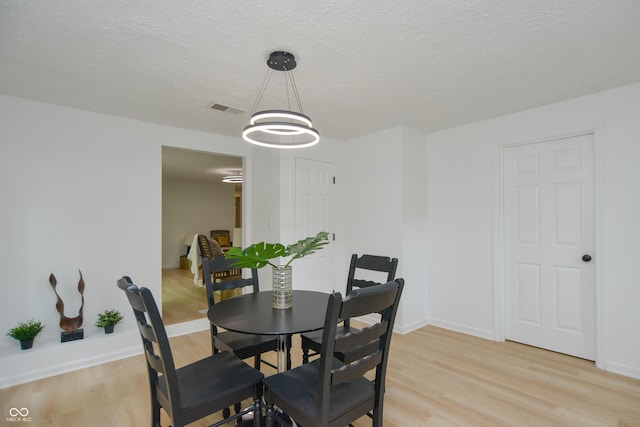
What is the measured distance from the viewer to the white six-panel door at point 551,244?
9.36 ft

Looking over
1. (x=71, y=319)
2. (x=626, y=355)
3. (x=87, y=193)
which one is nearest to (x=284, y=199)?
(x=87, y=193)

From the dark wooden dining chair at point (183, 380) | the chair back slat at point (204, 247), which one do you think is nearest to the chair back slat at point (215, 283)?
the dark wooden dining chair at point (183, 380)

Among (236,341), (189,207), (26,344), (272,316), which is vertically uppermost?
(189,207)

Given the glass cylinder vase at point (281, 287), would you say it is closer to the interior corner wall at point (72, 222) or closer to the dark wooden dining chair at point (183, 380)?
the dark wooden dining chair at point (183, 380)

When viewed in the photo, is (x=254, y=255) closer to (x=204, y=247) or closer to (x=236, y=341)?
(x=236, y=341)

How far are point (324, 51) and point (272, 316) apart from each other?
167 cm

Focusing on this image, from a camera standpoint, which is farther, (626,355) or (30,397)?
(626,355)

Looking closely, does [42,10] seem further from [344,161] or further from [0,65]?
[344,161]

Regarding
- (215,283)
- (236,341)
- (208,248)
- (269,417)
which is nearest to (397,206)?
(215,283)

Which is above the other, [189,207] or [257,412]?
[189,207]

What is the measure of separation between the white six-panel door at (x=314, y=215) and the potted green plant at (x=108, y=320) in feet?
6.21

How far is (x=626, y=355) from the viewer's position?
2.57 meters

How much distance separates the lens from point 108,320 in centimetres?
296

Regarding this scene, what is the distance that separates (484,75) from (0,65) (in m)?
3.47
